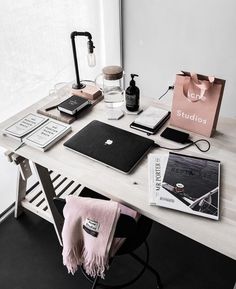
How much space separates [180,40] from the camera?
6.54 feet

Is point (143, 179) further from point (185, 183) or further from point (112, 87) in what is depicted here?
point (112, 87)

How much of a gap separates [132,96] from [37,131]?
0.48m

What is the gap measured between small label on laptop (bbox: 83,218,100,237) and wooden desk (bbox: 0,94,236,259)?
0.11 m

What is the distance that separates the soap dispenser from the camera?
1.28 metres

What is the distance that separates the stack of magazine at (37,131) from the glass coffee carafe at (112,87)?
0.31 metres

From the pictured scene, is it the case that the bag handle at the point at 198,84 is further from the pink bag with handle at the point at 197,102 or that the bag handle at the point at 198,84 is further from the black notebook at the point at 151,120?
the black notebook at the point at 151,120

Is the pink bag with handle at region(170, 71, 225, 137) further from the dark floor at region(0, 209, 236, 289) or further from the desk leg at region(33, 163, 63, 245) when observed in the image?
the dark floor at region(0, 209, 236, 289)

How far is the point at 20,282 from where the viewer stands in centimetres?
146

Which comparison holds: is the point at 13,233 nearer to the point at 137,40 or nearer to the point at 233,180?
the point at 233,180

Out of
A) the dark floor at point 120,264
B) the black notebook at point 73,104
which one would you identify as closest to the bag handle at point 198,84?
the black notebook at point 73,104

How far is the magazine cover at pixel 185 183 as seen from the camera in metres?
0.87

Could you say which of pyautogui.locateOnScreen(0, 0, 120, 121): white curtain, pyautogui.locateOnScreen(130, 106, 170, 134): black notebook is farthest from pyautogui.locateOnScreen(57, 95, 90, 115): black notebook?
pyautogui.locateOnScreen(0, 0, 120, 121): white curtain

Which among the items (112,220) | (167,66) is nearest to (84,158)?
(112,220)

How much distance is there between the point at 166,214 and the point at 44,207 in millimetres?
1027
